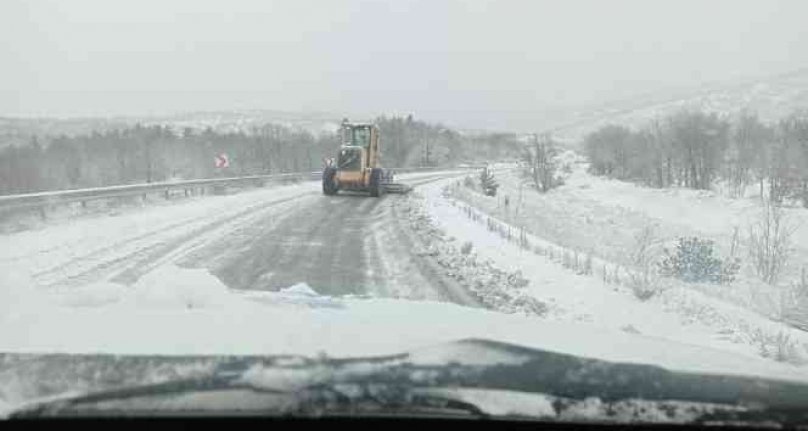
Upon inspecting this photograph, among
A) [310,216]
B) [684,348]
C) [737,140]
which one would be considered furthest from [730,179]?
[684,348]

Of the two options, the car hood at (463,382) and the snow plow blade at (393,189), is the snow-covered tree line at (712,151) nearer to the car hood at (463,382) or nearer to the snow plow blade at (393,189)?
the snow plow blade at (393,189)

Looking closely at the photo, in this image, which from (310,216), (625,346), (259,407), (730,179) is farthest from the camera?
(730,179)

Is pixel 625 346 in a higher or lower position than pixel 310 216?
higher

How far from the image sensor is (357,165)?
2972 centimetres

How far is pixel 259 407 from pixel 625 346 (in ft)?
6.94

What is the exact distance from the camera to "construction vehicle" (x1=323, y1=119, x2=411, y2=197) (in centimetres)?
2938

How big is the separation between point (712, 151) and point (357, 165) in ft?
130

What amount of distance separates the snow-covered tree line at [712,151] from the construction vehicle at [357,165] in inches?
1118

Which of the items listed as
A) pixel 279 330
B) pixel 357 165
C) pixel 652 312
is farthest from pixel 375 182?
pixel 279 330

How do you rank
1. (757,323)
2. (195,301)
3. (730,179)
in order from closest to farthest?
(195,301) → (757,323) → (730,179)

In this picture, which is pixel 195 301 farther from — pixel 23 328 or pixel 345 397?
pixel 345 397

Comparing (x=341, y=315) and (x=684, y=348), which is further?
(x=341, y=315)

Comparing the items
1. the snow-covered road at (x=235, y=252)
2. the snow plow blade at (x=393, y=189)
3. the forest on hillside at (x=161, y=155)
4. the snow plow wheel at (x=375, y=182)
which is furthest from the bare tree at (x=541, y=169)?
the snow-covered road at (x=235, y=252)

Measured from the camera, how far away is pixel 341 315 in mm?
4625
